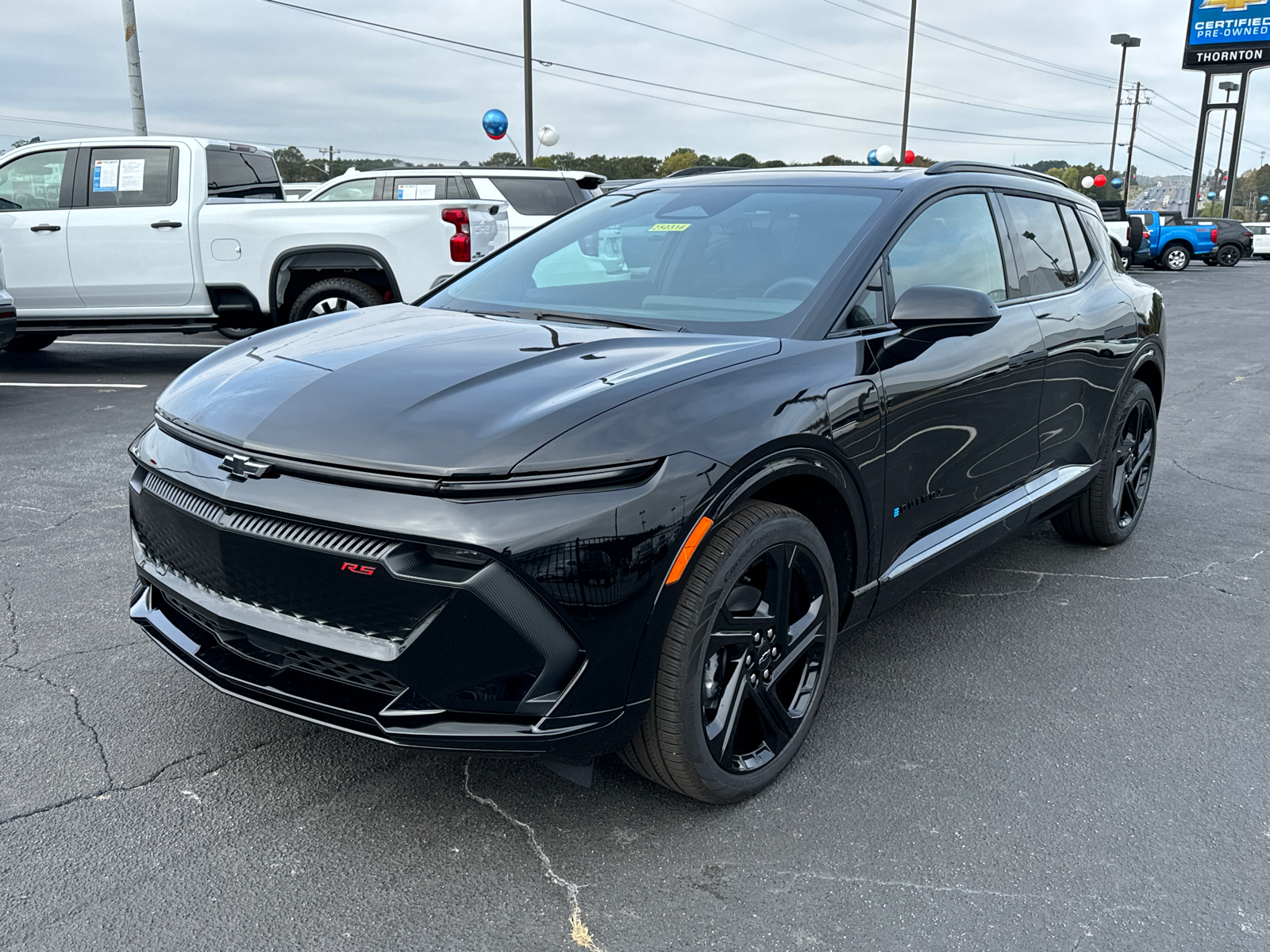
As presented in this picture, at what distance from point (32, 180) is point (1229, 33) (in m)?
54.2

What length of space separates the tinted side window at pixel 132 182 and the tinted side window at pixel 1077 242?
7889 millimetres

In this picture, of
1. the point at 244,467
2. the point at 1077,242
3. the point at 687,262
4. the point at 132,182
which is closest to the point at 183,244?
the point at 132,182

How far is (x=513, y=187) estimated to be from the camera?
11.8 m

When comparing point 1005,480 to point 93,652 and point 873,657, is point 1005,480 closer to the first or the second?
point 873,657

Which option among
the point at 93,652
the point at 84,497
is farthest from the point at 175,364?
the point at 93,652

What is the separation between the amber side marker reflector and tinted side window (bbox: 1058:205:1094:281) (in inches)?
113

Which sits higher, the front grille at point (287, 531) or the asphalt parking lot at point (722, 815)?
the front grille at point (287, 531)

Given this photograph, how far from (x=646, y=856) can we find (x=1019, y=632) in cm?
207

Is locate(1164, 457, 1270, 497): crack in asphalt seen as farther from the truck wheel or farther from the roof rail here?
the truck wheel

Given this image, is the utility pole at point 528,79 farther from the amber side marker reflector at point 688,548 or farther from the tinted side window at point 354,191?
the amber side marker reflector at point 688,548

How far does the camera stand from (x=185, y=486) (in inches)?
99.8

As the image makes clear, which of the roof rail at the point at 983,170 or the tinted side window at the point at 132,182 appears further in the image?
the tinted side window at the point at 132,182

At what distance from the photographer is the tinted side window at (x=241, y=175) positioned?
32.1ft

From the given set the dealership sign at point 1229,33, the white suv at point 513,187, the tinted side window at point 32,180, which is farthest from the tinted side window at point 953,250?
the dealership sign at point 1229,33
